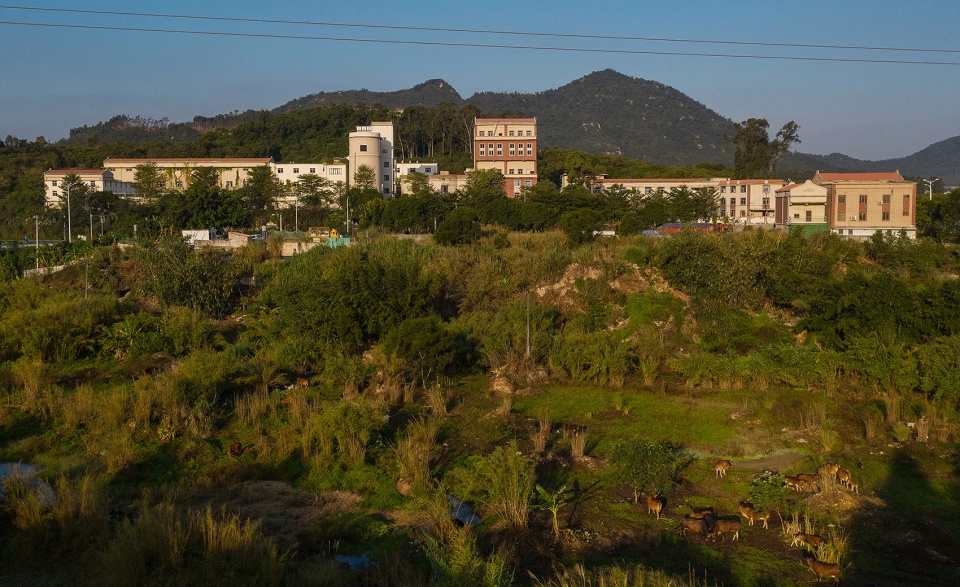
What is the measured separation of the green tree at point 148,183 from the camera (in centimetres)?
4878

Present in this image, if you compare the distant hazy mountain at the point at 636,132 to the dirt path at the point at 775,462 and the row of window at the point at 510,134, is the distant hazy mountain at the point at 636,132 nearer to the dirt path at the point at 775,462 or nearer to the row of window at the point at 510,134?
the row of window at the point at 510,134

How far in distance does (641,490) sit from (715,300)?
40.4ft

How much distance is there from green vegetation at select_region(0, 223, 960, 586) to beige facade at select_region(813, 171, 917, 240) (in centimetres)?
1083

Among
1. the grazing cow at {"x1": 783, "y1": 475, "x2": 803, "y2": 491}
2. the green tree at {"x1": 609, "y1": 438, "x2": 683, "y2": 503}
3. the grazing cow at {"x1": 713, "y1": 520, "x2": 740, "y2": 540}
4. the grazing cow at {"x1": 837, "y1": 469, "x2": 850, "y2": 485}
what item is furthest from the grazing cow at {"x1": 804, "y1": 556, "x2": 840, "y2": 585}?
the grazing cow at {"x1": 837, "y1": 469, "x2": 850, "y2": 485}

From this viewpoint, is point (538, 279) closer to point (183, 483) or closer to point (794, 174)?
point (183, 483)

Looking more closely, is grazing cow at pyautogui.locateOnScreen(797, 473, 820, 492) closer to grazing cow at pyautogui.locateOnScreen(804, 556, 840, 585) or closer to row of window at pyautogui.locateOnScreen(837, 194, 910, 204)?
grazing cow at pyautogui.locateOnScreen(804, 556, 840, 585)

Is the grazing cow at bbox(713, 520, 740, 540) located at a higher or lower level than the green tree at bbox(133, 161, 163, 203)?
lower

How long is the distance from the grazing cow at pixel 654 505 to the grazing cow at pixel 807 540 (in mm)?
1546

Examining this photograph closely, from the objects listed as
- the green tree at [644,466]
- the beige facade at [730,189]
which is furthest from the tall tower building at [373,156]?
the green tree at [644,466]

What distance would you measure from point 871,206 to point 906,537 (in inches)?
1227

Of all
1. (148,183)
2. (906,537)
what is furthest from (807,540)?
(148,183)

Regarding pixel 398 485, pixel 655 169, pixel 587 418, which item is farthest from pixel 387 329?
pixel 655 169

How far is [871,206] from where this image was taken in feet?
115

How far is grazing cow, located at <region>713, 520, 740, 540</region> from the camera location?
8.32 metres
